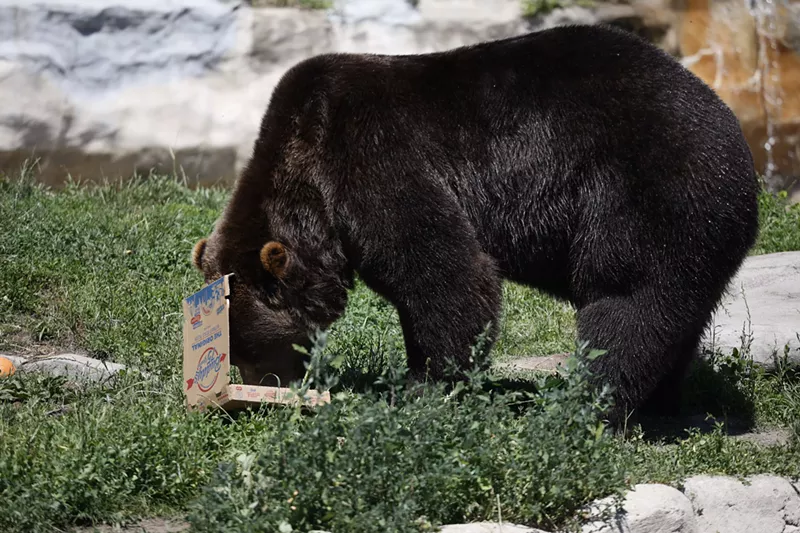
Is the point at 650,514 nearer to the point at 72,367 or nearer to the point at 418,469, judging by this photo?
the point at 418,469

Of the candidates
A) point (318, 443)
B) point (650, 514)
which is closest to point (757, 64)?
point (650, 514)

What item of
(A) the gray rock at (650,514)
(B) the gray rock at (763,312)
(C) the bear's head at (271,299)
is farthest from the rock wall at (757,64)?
(A) the gray rock at (650,514)

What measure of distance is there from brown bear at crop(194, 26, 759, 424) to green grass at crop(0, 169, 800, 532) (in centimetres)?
47

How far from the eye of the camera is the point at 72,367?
598cm

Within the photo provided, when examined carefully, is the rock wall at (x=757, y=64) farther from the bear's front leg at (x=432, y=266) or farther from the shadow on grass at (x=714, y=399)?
the bear's front leg at (x=432, y=266)

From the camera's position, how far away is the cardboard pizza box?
191 inches

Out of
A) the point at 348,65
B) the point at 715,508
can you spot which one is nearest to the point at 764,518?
the point at 715,508

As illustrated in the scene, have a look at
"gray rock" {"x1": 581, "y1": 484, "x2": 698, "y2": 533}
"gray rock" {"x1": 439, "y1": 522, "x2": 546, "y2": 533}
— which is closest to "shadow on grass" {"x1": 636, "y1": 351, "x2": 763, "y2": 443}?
Result: "gray rock" {"x1": 581, "y1": 484, "x2": 698, "y2": 533}

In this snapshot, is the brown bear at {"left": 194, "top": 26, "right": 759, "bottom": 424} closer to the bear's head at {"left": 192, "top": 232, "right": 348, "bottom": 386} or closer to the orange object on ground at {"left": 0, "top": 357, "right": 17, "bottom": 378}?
the bear's head at {"left": 192, "top": 232, "right": 348, "bottom": 386}

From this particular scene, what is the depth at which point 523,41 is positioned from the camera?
18.0 ft

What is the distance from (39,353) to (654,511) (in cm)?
431

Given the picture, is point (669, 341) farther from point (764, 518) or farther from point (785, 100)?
point (785, 100)

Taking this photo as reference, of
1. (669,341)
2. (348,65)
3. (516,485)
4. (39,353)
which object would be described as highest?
(348,65)

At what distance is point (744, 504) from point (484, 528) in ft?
5.09
